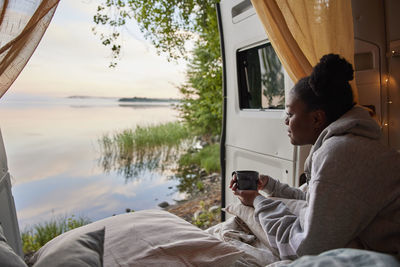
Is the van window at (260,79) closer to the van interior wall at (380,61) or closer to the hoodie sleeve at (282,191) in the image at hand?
the van interior wall at (380,61)

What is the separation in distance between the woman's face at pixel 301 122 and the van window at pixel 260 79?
3.12 ft

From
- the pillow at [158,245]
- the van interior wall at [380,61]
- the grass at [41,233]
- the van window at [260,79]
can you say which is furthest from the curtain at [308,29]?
the grass at [41,233]

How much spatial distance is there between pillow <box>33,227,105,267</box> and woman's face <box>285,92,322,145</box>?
2.97ft

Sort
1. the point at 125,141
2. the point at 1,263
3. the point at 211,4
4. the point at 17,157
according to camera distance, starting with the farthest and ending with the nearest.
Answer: the point at 125,141
the point at 211,4
the point at 17,157
the point at 1,263

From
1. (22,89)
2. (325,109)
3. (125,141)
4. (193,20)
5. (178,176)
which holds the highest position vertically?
(193,20)

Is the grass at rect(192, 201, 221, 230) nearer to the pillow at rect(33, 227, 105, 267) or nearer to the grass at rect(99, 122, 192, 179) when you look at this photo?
the grass at rect(99, 122, 192, 179)

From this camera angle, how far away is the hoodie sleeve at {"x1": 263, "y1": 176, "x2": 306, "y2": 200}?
59.7 inches

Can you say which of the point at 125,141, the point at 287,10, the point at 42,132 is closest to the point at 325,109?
the point at 287,10

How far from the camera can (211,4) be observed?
3285 mm

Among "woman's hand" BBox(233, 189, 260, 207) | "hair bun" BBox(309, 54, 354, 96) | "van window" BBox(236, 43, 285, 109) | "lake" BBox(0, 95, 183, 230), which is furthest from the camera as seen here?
"lake" BBox(0, 95, 183, 230)

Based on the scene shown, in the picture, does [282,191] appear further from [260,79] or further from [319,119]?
[260,79]

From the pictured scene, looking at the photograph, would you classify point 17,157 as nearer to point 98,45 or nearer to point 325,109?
point 98,45

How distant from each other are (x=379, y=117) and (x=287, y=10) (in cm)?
95

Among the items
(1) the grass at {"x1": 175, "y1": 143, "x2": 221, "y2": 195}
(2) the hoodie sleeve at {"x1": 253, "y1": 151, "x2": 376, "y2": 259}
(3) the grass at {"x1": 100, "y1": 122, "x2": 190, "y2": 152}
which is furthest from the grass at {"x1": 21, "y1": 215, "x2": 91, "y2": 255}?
(2) the hoodie sleeve at {"x1": 253, "y1": 151, "x2": 376, "y2": 259}
